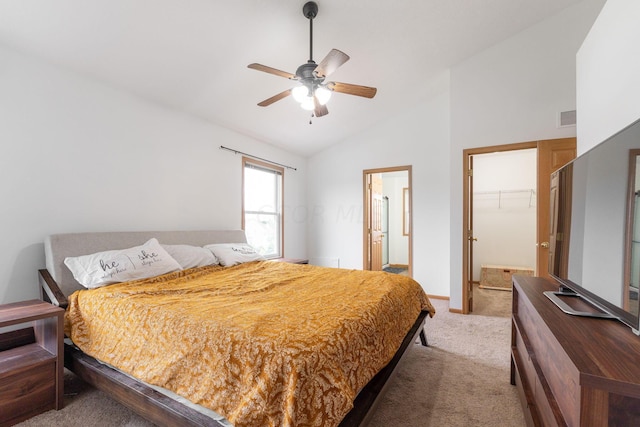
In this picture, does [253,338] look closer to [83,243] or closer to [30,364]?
[30,364]

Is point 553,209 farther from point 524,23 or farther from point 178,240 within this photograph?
point 178,240

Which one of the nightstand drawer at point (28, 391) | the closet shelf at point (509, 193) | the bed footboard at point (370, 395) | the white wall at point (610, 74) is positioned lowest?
the nightstand drawer at point (28, 391)

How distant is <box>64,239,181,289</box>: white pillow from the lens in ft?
6.94

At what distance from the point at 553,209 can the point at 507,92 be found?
229cm

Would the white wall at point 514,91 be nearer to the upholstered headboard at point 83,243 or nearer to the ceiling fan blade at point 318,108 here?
the ceiling fan blade at point 318,108

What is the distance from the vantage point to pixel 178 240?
3104mm

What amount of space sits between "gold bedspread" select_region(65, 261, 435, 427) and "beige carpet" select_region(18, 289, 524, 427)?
35 centimetres

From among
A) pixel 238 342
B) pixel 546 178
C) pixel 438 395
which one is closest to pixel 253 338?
pixel 238 342

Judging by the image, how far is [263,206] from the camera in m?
4.69

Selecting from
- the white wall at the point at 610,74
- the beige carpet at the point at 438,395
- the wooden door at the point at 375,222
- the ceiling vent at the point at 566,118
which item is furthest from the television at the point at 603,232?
the wooden door at the point at 375,222

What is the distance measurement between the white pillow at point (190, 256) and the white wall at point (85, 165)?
1.39 ft

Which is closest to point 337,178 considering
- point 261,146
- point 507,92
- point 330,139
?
point 330,139

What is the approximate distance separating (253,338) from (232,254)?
6.95ft

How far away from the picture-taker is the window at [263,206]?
14.3 ft
